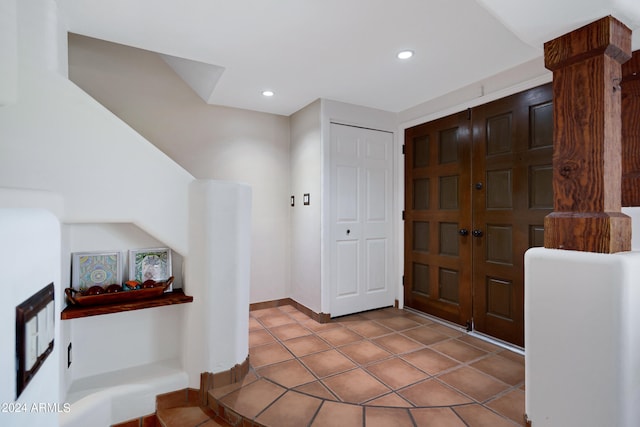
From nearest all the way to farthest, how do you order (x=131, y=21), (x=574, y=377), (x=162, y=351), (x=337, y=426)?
(x=574, y=377), (x=337, y=426), (x=131, y=21), (x=162, y=351)

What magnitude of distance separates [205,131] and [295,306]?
2.24 m

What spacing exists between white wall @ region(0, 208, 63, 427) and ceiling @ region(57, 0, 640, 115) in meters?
1.60

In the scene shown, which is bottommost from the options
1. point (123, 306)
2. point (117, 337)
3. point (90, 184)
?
point (117, 337)

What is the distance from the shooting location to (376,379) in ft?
6.95

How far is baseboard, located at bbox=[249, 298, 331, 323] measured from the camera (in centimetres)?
320

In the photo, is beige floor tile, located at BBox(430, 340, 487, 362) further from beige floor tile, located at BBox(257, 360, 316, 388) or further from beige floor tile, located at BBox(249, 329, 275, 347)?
beige floor tile, located at BBox(249, 329, 275, 347)

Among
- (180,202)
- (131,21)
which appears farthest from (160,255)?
(131,21)

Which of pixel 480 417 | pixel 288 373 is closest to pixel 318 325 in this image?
pixel 288 373

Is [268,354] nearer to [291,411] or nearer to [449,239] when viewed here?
[291,411]

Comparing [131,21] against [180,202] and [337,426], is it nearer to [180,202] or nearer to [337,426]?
[180,202]

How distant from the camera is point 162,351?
218cm

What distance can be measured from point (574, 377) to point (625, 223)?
2.02 ft

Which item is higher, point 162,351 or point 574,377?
point 574,377

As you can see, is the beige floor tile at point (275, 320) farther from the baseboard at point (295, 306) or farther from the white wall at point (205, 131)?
the white wall at point (205, 131)
